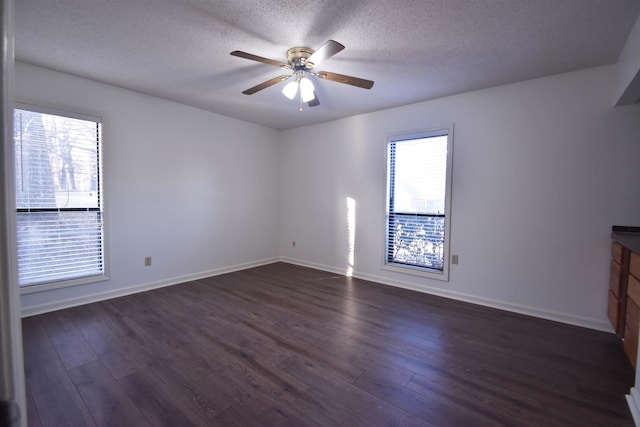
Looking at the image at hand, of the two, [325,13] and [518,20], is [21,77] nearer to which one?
[325,13]

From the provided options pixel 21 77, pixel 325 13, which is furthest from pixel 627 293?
pixel 21 77

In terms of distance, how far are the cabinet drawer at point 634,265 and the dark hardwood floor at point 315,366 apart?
724 mm

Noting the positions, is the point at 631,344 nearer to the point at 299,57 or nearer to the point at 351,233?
the point at 351,233

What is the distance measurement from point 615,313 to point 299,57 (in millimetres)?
3415

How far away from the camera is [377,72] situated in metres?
2.92

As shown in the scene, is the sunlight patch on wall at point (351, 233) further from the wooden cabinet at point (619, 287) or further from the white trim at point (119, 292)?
the wooden cabinet at point (619, 287)

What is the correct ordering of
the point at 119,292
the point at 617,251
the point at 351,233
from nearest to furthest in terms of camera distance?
the point at 617,251
the point at 119,292
the point at 351,233

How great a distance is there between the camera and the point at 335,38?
92.2 inches

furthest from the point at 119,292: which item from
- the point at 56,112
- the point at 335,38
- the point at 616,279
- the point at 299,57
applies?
the point at 616,279

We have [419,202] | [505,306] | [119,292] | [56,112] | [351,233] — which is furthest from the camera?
[351,233]

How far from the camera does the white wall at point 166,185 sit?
10.5ft

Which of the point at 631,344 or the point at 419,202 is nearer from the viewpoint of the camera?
the point at 631,344

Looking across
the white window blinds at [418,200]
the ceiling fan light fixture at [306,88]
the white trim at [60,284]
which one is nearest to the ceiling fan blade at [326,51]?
the ceiling fan light fixture at [306,88]

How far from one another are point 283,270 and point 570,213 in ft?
12.4
